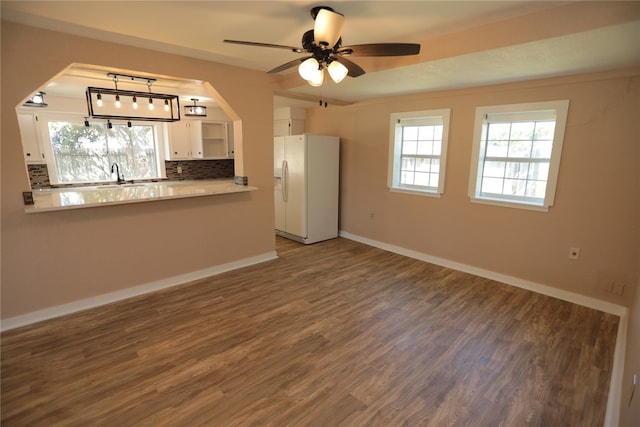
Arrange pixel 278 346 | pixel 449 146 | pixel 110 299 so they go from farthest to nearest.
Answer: pixel 449 146 → pixel 110 299 → pixel 278 346

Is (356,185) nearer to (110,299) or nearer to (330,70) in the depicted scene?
(330,70)

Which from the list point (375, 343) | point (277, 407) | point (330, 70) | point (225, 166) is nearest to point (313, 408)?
point (277, 407)

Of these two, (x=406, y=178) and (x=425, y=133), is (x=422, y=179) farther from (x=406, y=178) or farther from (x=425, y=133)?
(x=425, y=133)

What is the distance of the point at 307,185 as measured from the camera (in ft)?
16.1

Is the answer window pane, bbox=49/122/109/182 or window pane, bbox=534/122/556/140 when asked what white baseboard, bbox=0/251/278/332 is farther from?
window pane, bbox=534/122/556/140

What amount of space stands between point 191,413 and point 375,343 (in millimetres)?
1424

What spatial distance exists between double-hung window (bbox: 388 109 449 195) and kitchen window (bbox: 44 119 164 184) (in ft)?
13.8

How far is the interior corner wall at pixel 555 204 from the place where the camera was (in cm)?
288

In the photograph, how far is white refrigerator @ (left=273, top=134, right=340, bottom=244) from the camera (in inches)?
192

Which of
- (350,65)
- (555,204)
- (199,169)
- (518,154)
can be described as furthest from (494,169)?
(199,169)

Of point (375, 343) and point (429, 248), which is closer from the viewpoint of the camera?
point (375, 343)

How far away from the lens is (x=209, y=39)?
9.02 feet

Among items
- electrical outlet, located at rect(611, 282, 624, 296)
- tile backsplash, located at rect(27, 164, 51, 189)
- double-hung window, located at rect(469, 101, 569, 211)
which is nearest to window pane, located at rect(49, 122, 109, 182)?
tile backsplash, located at rect(27, 164, 51, 189)

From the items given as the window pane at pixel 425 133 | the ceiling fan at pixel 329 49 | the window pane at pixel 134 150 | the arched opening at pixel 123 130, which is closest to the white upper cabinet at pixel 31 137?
the arched opening at pixel 123 130
